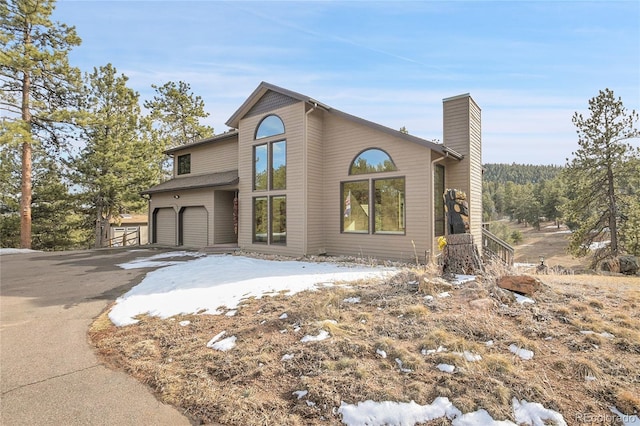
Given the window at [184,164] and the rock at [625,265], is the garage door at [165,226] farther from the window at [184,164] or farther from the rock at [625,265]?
the rock at [625,265]

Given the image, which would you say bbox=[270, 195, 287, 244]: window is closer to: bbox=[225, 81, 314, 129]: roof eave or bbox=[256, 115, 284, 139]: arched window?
bbox=[256, 115, 284, 139]: arched window

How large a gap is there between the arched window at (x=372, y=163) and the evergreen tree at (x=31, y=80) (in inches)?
675

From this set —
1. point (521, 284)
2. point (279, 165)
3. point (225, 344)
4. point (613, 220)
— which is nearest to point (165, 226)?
point (279, 165)

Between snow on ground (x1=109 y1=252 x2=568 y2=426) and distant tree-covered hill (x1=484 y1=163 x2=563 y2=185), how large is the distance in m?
96.2

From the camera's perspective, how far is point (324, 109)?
10961 mm

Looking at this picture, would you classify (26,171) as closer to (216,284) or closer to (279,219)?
(279,219)

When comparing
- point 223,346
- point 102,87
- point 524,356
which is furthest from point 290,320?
point 102,87

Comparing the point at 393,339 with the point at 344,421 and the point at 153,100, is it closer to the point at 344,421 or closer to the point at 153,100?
the point at 344,421

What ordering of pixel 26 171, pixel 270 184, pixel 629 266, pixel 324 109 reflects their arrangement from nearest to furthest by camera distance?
pixel 324 109 → pixel 270 184 → pixel 629 266 → pixel 26 171

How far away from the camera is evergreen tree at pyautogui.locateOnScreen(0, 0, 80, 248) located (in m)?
15.7

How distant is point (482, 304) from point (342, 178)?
288 inches

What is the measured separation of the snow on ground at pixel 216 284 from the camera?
213 inches

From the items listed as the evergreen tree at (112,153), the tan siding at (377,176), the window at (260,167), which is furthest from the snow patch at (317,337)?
the evergreen tree at (112,153)

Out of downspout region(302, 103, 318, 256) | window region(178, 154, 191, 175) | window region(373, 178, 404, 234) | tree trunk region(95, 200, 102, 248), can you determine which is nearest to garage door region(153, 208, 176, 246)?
window region(178, 154, 191, 175)
